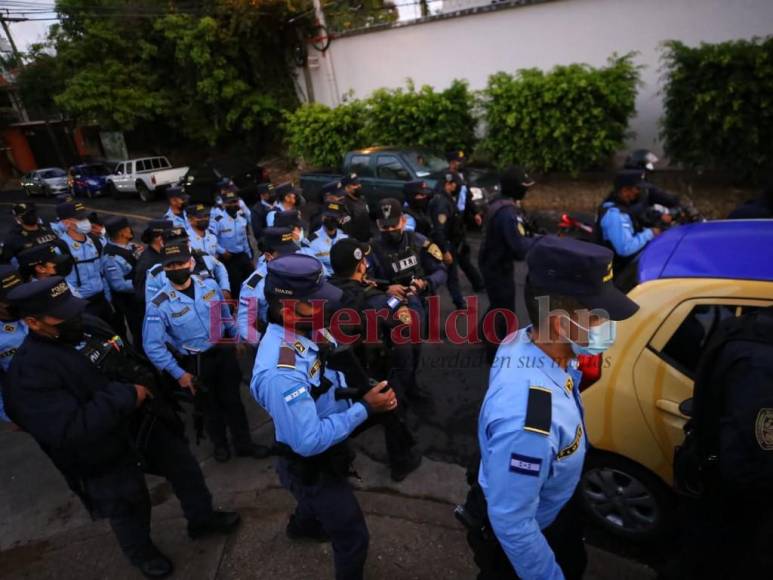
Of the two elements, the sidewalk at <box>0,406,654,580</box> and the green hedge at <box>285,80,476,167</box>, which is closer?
the sidewalk at <box>0,406,654,580</box>

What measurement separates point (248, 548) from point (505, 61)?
12.5m

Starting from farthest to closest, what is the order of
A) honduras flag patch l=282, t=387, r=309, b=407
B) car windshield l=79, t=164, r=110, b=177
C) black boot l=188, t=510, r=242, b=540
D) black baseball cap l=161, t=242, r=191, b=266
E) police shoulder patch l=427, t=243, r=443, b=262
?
car windshield l=79, t=164, r=110, b=177 < police shoulder patch l=427, t=243, r=443, b=262 < black baseball cap l=161, t=242, r=191, b=266 < black boot l=188, t=510, r=242, b=540 < honduras flag patch l=282, t=387, r=309, b=407

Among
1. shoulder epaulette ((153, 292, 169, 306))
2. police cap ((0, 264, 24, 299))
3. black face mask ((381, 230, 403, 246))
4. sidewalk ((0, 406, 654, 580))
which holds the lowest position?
sidewalk ((0, 406, 654, 580))

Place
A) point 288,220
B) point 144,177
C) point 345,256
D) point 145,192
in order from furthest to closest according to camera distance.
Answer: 1. point 145,192
2. point 144,177
3. point 288,220
4. point 345,256

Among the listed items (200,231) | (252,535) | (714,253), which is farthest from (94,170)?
(714,253)

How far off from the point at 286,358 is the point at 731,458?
5.51 ft

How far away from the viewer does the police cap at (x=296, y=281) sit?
2.07 m

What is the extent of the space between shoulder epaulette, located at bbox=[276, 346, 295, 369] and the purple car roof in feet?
6.41

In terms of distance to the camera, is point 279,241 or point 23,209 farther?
point 23,209

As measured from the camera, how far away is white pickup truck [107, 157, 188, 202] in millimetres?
17859

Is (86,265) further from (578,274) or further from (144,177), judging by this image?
(144,177)

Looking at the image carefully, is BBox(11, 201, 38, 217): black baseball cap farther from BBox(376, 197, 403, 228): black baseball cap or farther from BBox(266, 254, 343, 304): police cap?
BBox(266, 254, 343, 304): police cap

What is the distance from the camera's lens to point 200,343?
3533mm

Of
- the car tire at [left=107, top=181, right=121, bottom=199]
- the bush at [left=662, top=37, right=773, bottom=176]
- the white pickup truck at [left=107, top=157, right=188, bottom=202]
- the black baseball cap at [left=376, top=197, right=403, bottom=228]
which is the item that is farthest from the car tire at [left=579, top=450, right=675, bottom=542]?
the car tire at [left=107, top=181, right=121, bottom=199]
